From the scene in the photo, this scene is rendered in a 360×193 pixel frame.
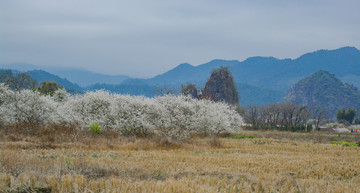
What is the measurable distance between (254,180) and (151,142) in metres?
11.1

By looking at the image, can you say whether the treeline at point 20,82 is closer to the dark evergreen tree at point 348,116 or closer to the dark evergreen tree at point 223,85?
the dark evergreen tree at point 223,85

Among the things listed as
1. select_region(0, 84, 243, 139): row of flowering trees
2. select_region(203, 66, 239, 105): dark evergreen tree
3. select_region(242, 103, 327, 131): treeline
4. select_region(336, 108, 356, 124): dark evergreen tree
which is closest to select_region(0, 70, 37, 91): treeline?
select_region(0, 84, 243, 139): row of flowering trees

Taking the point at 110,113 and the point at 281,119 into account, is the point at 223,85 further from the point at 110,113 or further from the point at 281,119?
the point at 110,113

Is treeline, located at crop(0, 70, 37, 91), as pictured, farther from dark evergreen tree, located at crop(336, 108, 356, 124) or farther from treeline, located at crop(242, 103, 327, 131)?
dark evergreen tree, located at crop(336, 108, 356, 124)

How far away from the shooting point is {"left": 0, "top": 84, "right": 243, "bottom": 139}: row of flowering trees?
25.6 meters

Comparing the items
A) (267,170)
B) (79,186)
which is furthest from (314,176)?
(79,186)

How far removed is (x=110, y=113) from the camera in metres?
26.6

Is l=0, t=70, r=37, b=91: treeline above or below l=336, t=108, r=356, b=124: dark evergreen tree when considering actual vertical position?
above

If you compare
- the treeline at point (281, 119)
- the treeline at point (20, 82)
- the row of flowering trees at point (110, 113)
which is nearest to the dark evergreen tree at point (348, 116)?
the treeline at point (281, 119)

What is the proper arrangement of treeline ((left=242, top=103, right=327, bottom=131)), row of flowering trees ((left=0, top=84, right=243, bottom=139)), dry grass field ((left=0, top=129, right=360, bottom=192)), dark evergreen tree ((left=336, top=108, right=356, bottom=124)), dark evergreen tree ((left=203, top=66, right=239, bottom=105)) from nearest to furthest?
dry grass field ((left=0, top=129, right=360, bottom=192)), row of flowering trees ((left=0, top=84, right=243, bottom=139)), treeline ((left=242, top=103, right=327, bottom=131)), dark evergreen tree ((left=336, top=108, right=356, bottom=124)), dark evergreen tree ((left=203, top=66, right=239, bottom=105))

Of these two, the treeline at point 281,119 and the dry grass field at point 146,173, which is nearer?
the dry grass field at point 146,173

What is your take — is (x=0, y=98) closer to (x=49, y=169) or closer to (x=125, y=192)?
(x=49, y=169)

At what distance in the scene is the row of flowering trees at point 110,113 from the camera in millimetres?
25575

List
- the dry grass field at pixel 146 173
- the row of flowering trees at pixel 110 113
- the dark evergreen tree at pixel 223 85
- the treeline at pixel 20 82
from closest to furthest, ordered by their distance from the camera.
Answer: the dry grass field at pixel 146 173 → the row of flowering trees at pixel 110 113 → the treeline at pixel 20 82 → the dark evergreen tree at pixel 223 85
